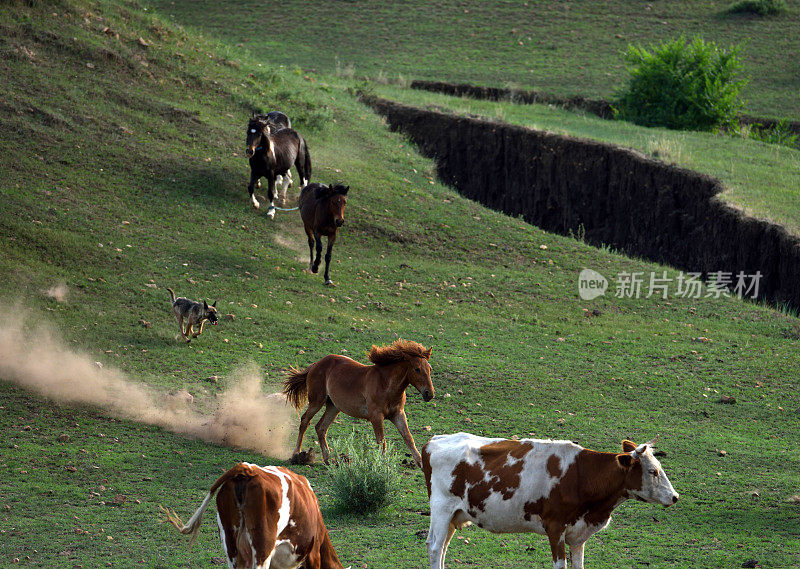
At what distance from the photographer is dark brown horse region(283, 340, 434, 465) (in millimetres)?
11523

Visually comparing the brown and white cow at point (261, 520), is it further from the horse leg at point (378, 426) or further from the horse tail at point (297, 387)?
the horse tail at point (297, 387)

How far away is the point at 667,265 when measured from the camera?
26469mm

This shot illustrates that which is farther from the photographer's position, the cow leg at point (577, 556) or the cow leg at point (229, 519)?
the cow leg at point (577, 556)

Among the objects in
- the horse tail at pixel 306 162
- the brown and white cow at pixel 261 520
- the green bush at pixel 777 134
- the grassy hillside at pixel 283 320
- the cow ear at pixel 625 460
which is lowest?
the grassy hillside at pixel 283 320

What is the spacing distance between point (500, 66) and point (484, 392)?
114 feet

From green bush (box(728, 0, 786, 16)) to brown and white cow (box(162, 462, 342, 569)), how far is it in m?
54.9

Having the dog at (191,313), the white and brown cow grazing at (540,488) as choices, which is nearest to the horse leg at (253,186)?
the dog at (191,313)

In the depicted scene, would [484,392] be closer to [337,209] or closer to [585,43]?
[337,209]

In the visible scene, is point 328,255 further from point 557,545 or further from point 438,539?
point 557,545

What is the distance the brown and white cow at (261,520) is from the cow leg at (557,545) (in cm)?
231

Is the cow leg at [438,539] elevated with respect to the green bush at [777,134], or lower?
lower

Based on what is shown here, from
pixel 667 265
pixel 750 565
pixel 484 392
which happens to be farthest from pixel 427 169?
pixel 750 565

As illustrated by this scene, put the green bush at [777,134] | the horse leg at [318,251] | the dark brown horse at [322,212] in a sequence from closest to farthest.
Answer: the dark brown horse at [322,212], the horse leg at [318,251], the green bush at [777,134]

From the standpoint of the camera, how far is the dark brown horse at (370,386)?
11.5 meters
